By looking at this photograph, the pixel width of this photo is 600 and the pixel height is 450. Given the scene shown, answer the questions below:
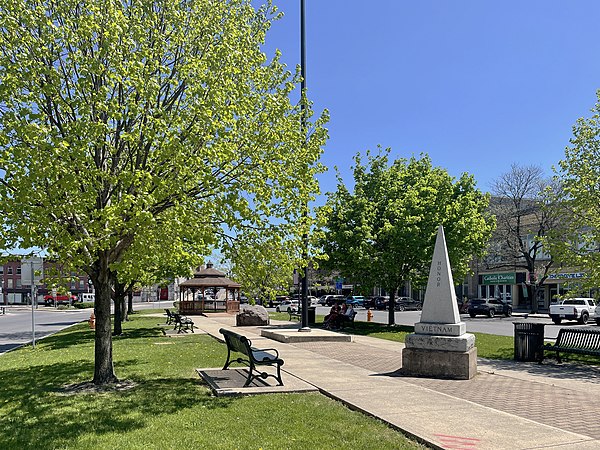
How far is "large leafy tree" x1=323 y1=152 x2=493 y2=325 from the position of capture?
83.1 ft

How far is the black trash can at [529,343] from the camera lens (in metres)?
14.5

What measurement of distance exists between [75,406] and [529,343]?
1130 cm

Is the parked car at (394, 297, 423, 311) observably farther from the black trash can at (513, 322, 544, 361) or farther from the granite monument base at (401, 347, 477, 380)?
the granite monument base at (401, 347, 477, 380)

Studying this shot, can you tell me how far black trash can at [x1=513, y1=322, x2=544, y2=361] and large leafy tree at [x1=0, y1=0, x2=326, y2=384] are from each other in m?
7.91

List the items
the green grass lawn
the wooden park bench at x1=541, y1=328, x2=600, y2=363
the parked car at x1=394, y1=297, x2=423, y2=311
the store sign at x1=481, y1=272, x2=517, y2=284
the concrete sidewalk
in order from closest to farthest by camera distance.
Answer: the green grass lawn
the concrete sidewalk
the wooden park bench at x1=541, y1=328, x2=600, y2=363
the parked car at x1=394, y1=297, x2=423, y2=311
the store sign at x1=481, y1=272, x2=517, y2=284

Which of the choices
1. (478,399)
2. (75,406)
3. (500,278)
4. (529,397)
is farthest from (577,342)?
(500,278)

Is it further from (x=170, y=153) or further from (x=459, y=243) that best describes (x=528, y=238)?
(x=170, y=153)

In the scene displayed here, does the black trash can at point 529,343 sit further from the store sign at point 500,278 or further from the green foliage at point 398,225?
the store sign at point 500,278

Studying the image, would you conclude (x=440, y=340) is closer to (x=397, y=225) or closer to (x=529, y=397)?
(x=529, y=397)

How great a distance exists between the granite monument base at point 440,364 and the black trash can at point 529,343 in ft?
12.5

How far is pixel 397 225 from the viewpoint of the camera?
82.9 feet

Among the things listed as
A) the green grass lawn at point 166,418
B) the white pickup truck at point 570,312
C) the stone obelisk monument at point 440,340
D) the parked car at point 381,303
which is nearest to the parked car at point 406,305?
the parked car at point 381,303

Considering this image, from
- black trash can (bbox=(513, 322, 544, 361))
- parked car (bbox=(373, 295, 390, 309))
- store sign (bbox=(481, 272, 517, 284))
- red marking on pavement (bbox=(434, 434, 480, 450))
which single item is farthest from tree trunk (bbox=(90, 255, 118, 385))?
store sign (bbox=(481, 272, 517, 284))

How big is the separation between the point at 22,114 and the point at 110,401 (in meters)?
4.59
